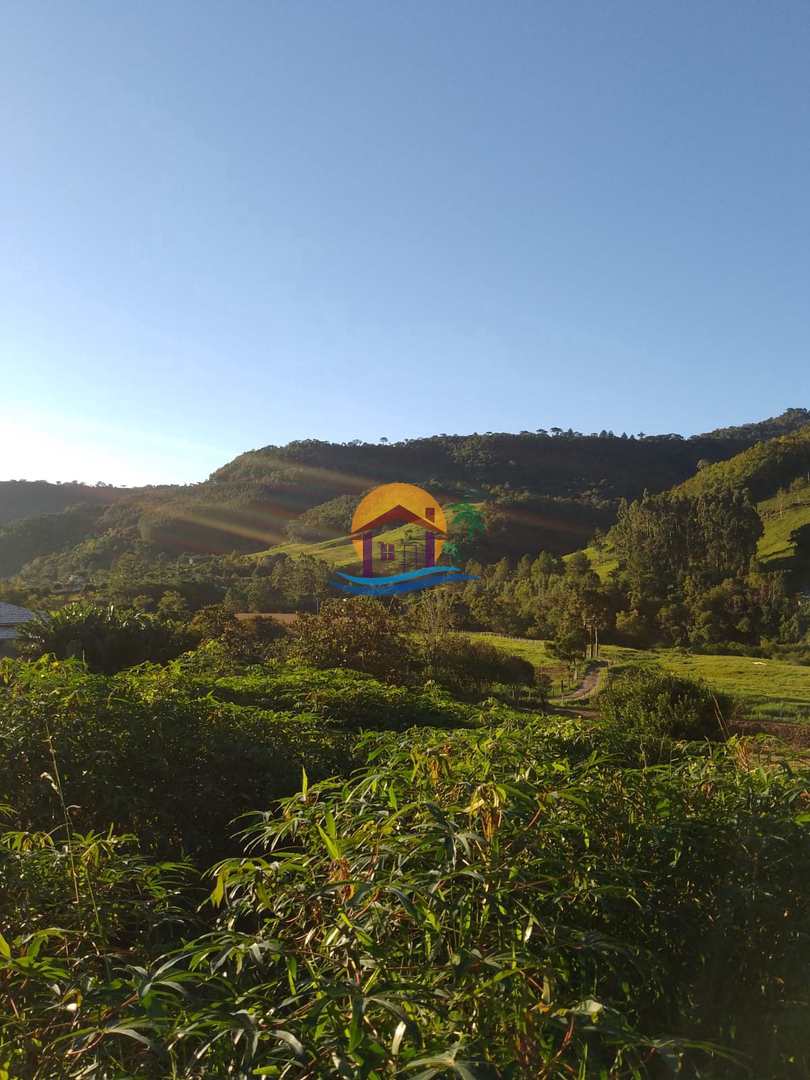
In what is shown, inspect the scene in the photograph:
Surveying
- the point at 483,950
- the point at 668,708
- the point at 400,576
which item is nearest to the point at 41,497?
the point at 400,576

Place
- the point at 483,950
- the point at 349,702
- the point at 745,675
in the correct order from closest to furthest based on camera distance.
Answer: the point at 483,950 → the point at 349,702 → the point at 745,675

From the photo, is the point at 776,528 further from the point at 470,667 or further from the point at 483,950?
the point at 483,950

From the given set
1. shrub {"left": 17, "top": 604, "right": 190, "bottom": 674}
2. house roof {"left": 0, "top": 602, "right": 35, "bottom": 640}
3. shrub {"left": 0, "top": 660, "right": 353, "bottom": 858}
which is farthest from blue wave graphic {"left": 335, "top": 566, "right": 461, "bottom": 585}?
shrub {"left": 0, "top": 660, "right": 353, "bottom": 858}

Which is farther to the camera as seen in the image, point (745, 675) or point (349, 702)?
point (745, 675)

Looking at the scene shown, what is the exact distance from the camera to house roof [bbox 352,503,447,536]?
3111cm

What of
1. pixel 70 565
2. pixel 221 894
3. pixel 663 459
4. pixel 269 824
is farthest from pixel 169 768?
pixel 663 459

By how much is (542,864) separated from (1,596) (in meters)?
25.3

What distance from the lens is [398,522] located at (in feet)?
127

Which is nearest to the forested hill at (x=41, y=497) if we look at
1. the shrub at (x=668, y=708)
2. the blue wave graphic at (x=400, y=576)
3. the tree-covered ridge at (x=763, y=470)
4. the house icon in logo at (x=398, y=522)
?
the house icon in logo at (x=398, y=522)

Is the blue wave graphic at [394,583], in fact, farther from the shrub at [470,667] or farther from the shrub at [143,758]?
the shrub at [143,758]

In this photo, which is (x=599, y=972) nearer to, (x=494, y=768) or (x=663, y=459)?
(x=494, y=768)

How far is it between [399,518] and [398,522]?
3.47m

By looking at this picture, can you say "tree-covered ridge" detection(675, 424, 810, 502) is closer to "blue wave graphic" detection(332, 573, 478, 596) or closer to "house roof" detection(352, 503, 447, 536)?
"house roof" detection(352, 503, 447, 536)

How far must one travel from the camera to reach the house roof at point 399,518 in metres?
31.1
